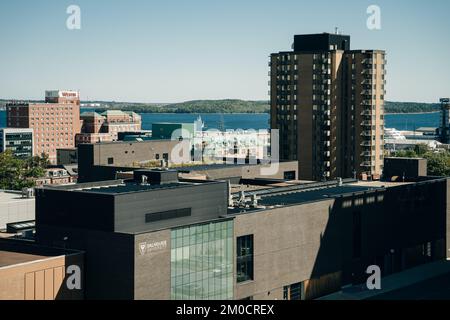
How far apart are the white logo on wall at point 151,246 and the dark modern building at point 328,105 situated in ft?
267

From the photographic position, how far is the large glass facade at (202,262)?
64312 millimetres

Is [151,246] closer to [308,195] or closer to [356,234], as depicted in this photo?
[308,195]

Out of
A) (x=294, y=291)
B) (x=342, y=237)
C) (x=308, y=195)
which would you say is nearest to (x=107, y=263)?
(x=294, y=291)

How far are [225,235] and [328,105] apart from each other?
76017 millimetres

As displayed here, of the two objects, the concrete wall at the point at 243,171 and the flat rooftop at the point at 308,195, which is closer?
the flat rooftop at the point at 308,195

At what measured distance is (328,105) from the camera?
14138 centimetres

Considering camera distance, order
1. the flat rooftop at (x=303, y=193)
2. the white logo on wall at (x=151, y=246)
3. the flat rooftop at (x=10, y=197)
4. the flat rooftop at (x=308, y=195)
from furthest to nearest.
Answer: the flat rooftop at (x=10, y=197) → the flat rooftop at (x=308, y=195) → the flat rooftop at (x=303, y=193) → the white logo on wall at (x=151, y=246)

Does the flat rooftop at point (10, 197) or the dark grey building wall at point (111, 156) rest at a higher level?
the dark grey building wall at point (111, 156)

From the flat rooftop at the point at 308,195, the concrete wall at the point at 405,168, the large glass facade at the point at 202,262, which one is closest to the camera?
the large glass facade at the point at 202,262

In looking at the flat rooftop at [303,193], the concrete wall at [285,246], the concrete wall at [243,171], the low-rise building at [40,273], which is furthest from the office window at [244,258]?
the concrete wall at [243,171]

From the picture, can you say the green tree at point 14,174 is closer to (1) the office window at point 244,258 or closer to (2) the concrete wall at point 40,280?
(1) the office window at point 244,258

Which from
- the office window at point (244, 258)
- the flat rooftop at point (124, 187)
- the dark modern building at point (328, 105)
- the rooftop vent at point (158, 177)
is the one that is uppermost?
the dark modern building at point (328, 105)
